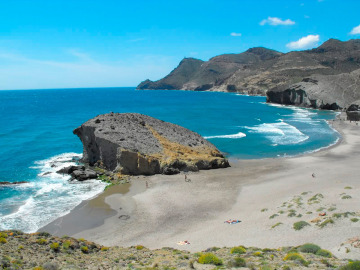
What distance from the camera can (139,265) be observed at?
1526 centimetres

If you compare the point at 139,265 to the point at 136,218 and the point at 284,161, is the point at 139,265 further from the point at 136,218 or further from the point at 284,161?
the point at 284,161

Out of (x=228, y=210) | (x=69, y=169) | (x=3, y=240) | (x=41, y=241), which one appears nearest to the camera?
(x=3, y=240)

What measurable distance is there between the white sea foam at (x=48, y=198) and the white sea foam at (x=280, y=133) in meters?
36.9

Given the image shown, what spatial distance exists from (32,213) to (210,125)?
190ft

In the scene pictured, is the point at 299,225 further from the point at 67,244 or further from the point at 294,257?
the point at 67,244

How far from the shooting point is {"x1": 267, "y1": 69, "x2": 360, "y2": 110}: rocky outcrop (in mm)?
114625

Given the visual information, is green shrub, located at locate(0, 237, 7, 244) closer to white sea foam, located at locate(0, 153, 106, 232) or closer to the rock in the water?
white sea foam, located at locate(0, 153, 106, 232)

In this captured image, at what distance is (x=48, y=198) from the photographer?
31734mm

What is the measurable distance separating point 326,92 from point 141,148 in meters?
102

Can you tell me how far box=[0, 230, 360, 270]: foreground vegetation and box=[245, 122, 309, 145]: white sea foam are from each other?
43835 millimetres

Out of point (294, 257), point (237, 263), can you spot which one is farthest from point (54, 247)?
point (294, 257)

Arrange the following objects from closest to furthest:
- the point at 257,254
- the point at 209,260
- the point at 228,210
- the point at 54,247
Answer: the point at 209,260, the point at 257,254, the point at 54,247, the point at 228,210

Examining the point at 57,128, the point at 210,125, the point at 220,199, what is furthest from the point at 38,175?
the point at 210,125

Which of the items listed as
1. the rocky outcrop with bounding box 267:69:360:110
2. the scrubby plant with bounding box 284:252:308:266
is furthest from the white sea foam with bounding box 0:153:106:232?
the rocky outcrop with bounding box 267:69:360:110
